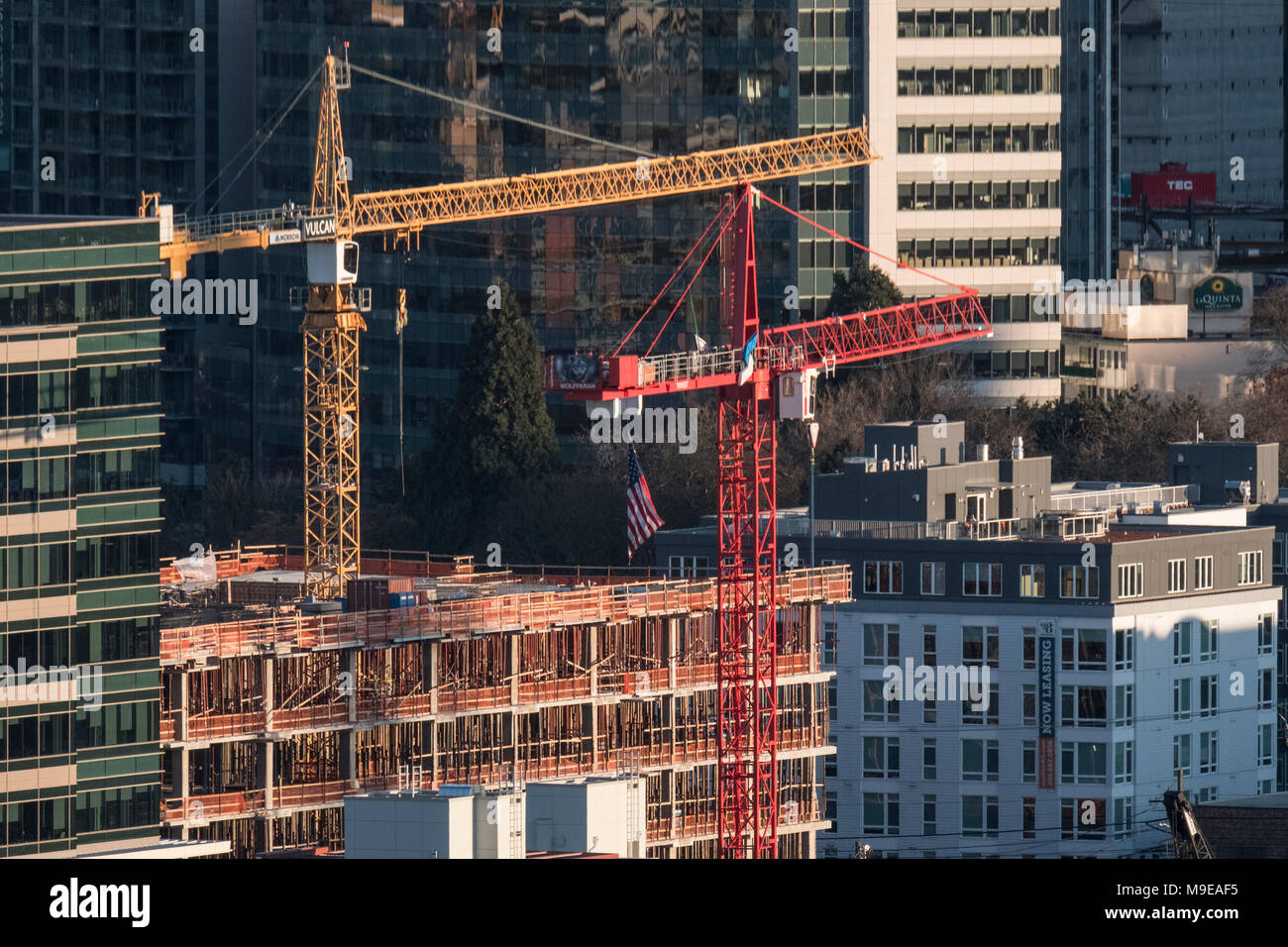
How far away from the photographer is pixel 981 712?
114500 millimetres

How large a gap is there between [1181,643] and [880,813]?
13.8 m

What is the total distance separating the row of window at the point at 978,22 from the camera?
566ft

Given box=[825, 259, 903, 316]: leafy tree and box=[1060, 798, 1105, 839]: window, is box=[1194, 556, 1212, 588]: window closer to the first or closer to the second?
box=[1060, 798, 1105, 839]: window

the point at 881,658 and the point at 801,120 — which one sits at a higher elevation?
the point at 801,120

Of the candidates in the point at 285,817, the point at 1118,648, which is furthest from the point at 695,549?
the point at 285,817

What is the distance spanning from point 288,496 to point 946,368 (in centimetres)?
3699

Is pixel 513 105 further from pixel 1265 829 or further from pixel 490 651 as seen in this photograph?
pixel 1265 829

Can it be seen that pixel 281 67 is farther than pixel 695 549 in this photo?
Yes

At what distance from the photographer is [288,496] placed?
167625 mm

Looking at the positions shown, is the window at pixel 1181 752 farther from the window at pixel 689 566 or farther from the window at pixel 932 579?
the window at pixel 689 566

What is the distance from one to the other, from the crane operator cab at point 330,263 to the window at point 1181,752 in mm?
41066

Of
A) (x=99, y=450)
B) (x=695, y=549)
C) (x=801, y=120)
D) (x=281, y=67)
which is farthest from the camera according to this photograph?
(x=281, y=67)

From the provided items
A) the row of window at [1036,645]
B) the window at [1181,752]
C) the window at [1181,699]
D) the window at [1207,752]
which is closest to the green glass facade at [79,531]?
the row of window at [1036,645]
